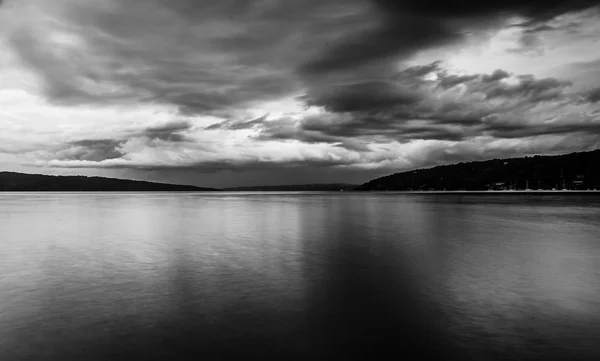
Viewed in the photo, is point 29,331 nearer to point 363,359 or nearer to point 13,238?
point 363,359

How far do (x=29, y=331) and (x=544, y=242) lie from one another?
3538 centimetres

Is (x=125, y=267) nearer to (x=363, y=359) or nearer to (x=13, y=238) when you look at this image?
(x=363, y=359)

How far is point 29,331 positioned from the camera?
473 inches

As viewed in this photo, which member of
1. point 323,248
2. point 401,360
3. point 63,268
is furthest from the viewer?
point 323,248

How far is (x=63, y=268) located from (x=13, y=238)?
18721 mm

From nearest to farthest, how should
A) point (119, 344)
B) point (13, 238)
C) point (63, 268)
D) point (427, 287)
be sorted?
point (119, 344)
point (427, 287)
point (63, 268)
point (13, 238)

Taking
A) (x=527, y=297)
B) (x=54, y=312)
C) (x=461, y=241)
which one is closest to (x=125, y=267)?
(x=54, y=312)

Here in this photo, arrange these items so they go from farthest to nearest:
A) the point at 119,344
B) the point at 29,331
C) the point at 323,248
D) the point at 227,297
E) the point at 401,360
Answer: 1. the point at 323,248
2. the point at 227,297
3. the point at 29,331
4. the point at 119,344
5. the point at 401,360

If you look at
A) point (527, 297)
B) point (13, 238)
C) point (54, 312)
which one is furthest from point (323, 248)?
point (13, 238)

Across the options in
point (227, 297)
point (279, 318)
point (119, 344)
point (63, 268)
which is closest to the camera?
point (119, 344)

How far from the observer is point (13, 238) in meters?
35.8

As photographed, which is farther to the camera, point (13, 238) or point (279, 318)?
point (13, 238)

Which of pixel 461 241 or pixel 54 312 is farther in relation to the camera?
pixel 461 241

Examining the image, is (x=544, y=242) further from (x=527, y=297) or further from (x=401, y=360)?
(x=401, y=360)
